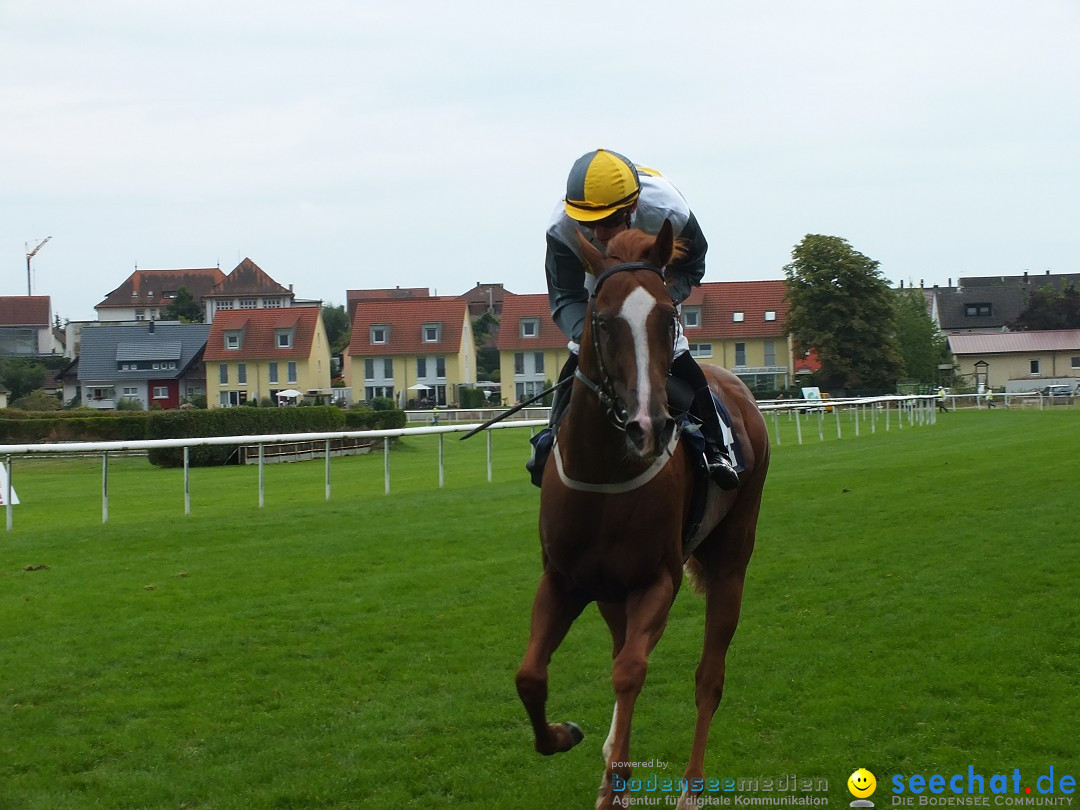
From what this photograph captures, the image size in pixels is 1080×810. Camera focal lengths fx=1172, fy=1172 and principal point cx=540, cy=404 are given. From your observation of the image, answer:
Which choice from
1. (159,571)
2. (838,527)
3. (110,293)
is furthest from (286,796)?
(110,293)

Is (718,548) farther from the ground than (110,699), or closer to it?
farther from the ground

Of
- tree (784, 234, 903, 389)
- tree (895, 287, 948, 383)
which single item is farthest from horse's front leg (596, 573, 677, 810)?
tree (895, 287, 948, 383)

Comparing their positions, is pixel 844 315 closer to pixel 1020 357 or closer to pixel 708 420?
pixel 1020 357

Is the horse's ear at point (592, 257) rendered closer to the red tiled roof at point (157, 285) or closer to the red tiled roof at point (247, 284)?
the red tiled roof at point (247, 284)

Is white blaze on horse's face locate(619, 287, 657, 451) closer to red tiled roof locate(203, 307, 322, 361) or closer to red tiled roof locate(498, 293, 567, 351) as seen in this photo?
red tiled roof locate(498, 293, 567, 351)

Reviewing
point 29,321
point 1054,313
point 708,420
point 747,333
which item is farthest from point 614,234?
point 29,321

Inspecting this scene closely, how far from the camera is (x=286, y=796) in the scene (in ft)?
14.8

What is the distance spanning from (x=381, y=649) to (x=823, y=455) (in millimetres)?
15613

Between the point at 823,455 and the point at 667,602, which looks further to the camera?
the point at 823,455

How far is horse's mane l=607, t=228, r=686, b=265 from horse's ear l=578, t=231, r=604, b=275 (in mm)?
46

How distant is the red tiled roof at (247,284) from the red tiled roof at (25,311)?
13582mm

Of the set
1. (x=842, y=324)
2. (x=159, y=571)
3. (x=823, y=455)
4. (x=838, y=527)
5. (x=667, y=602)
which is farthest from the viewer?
(x=842, y=324)

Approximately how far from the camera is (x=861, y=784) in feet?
14.5

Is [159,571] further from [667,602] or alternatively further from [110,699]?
[667,602]
